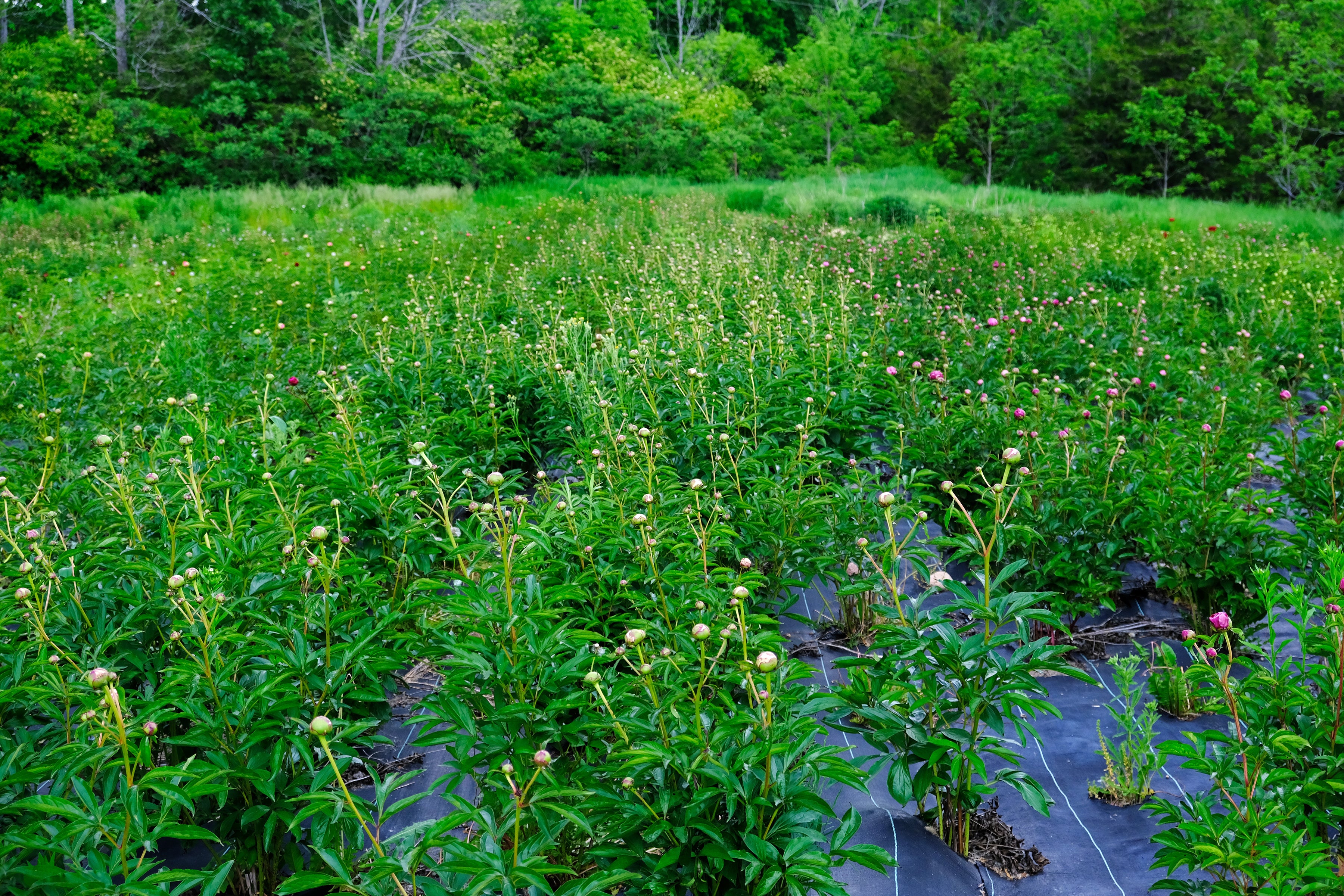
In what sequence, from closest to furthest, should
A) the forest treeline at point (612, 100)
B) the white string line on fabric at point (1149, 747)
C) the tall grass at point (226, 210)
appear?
the white string line on fabric at point (1149, 747), the tall grass at point (226, 210), the forest treeline at point (612, 100)

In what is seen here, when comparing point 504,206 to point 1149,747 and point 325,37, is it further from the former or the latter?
point 1149,747

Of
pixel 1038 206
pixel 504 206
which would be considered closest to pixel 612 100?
pixel 504 206

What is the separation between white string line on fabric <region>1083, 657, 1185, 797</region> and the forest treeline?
15794 mm

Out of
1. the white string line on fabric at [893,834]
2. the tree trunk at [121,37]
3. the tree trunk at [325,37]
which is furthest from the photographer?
the tree trunk at [325,37]

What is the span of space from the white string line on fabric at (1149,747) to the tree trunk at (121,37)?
22555mm

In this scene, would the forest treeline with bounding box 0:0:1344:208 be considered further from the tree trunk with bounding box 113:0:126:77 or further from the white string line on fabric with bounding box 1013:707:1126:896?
the white string line on fabric with bounding box 1013:707:1126:896

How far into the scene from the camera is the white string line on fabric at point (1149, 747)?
7.23ft

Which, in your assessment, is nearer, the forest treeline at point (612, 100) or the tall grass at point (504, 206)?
the tall grass at point (504, 206)

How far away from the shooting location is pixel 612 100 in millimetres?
22266

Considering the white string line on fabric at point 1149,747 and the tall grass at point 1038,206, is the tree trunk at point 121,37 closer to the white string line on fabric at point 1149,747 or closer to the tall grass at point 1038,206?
the tall grass at point 1038,206

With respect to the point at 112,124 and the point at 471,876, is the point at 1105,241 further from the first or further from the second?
the point at 112,124

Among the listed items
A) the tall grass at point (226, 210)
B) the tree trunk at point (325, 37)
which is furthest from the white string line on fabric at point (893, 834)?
the tree trunk at point (325, 37)

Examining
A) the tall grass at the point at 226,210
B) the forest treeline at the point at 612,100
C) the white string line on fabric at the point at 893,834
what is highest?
the forest treeline at the point at 612,100

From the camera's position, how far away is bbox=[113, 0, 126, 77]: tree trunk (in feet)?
62.1
